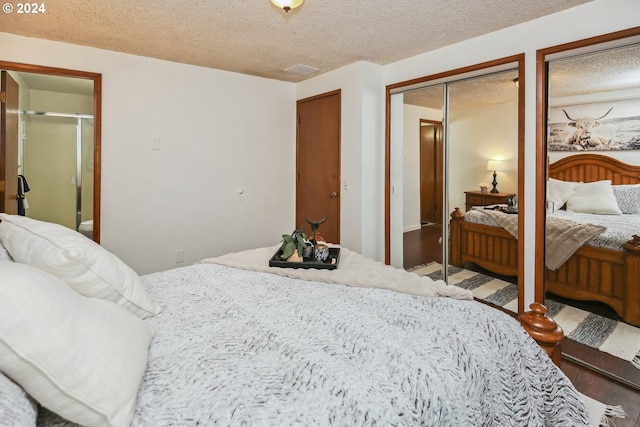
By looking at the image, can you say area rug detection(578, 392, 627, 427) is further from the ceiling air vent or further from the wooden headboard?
the ceiling air vent

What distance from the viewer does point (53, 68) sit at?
3131 mm

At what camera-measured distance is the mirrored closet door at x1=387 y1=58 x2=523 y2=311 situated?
296 cm

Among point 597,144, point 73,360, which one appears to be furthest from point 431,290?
point 597,144

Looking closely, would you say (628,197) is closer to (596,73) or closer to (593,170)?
(593,170)

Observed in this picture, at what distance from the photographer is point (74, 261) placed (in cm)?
116

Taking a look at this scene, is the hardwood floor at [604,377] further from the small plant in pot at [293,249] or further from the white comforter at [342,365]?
the small plant in pot at [293,249]

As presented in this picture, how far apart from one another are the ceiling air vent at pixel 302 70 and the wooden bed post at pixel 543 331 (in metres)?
3.21

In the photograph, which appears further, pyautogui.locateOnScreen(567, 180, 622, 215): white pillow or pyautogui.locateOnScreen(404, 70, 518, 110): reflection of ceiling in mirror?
pyautogui.locateOnScreen(404, 70, 518, 110): reflection of ceiling in mirror

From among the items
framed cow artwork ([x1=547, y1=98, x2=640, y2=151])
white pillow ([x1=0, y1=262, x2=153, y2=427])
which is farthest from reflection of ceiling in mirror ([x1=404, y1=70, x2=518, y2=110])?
white pillow ([x1=0, y1=262, x2=153, y2=427])

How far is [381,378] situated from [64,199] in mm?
4942

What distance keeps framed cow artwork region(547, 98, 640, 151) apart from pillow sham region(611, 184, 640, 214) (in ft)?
0.82

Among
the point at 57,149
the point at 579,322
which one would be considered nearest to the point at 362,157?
the point at 579,322

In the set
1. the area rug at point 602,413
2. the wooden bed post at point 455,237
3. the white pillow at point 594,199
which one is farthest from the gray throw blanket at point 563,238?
the area rug at point 602,413

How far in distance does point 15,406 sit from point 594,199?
3041 mm
